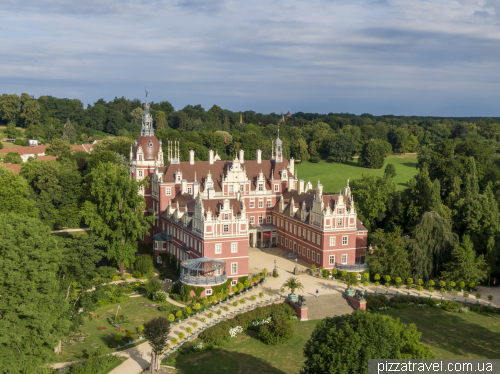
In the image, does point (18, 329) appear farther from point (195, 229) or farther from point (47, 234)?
point (195, 229)

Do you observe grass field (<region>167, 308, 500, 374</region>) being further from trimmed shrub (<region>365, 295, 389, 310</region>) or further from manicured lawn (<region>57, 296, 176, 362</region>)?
manicured lawn (<region>57, 296, 176, 362</region>)

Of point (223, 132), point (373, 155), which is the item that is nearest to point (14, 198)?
point (223, 132)

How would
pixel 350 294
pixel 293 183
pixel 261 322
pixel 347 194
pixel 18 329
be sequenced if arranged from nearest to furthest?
pixel 18 329, pixel 261 322, pixel 350 294, pixel 347 194, pixel 293 183

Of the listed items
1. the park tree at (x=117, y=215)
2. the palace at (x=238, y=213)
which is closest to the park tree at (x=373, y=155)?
the palace at (x=238, y=213)

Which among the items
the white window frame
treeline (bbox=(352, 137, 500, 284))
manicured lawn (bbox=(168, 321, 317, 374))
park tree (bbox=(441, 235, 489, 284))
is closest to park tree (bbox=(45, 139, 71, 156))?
treeline (bbox=(352, 137, 500, 284))

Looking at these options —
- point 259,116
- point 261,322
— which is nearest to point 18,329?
point 261,322
